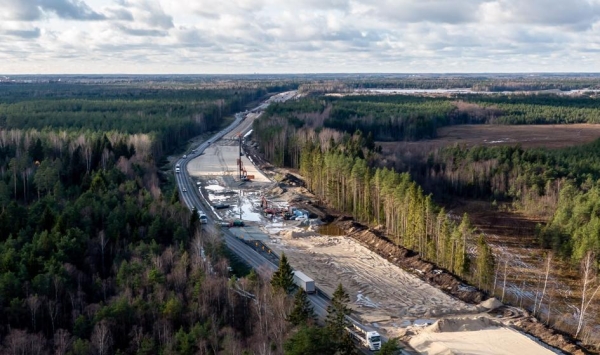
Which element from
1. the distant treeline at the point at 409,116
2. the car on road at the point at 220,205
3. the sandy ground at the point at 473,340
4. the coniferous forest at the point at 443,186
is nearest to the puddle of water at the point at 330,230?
the coniferous forest at the point at 443,186

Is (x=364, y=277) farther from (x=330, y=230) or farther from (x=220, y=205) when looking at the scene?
(x=220, y=205)

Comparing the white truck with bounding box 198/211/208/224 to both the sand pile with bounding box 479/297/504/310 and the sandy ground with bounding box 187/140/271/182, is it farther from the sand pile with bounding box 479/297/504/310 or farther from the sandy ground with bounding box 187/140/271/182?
the sand pile with bounding box 479/297/504/310

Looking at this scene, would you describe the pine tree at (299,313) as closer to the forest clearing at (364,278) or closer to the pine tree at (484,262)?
the forest clearing at (364,278)

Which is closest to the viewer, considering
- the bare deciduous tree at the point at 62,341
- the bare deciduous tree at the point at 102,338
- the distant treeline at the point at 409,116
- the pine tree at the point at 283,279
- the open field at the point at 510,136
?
the bare deciduous tree at the point at 62,341

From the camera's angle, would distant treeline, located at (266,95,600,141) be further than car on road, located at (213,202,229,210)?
Yes

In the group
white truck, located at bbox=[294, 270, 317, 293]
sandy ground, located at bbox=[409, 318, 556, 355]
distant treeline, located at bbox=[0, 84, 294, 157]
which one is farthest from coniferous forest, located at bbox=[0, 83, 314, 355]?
distant treeline, located at bbox=[0, 84, 294, 157]

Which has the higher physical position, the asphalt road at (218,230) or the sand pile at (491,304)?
the sand pile at (491,304)
